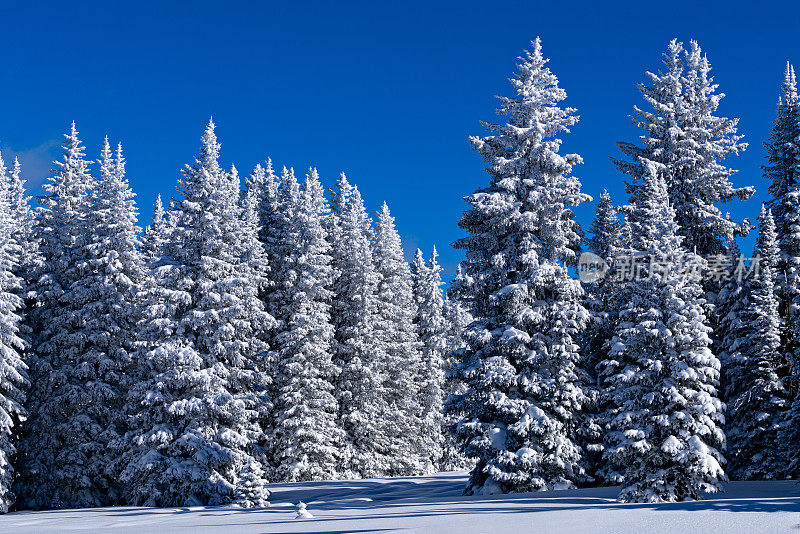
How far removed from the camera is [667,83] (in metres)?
32.3

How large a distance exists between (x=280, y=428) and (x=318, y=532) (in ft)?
68.4

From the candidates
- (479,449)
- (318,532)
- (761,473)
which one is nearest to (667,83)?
(761,473)

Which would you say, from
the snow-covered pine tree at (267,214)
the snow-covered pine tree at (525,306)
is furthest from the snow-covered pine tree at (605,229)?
the snow-covered pine tree at (267,214)

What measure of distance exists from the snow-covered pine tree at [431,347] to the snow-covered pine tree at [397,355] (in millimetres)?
777

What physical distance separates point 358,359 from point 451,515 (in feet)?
75.2

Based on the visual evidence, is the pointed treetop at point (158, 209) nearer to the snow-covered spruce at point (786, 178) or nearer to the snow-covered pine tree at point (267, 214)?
the snow-covered pine tree at point (267, 214)

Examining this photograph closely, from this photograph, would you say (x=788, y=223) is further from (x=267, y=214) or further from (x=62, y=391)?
(x=62, y=391)

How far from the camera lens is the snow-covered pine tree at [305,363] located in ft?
113

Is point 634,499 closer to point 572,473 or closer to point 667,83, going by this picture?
point 572,473

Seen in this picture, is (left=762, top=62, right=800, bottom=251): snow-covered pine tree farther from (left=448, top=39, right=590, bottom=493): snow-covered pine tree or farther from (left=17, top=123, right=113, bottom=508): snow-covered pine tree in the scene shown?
(left=17, top=123, right=113, bottom=508): snow-covered pine tree

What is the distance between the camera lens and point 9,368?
28.2m

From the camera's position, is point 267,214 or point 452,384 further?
point 452,384

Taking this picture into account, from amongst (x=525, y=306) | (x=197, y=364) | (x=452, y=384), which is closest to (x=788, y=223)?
(x=525, y=306)

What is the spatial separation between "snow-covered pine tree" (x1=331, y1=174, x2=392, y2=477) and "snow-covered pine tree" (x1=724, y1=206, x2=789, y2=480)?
18.1 meters
